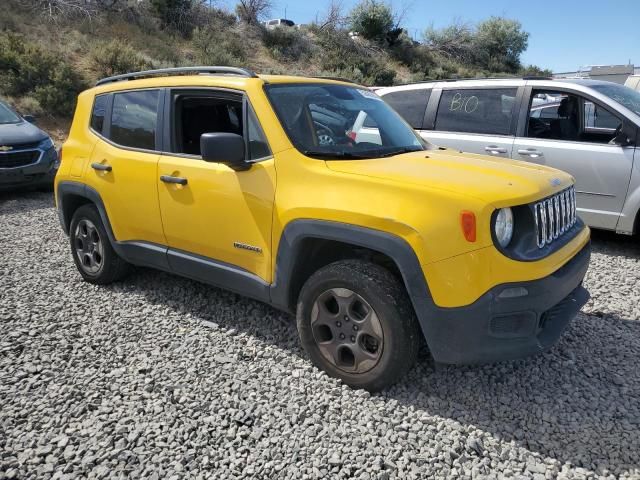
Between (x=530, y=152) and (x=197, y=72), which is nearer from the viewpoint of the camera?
(x=197, y=72)

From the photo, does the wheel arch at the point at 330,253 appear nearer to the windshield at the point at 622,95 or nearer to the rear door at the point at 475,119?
the rear door at the point at 475,119

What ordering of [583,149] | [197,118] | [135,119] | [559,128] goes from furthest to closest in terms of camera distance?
[559,128] → [583,149] → [135,119] → [197,118]

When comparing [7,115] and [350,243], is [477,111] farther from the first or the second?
[7,115]

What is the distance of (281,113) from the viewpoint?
3150 mm

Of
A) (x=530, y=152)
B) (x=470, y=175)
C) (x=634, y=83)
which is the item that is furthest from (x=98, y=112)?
(x=634, y=83)

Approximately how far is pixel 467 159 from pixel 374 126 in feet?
2.50

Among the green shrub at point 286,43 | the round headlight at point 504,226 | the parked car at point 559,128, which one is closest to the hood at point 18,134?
the parked car at point 559,128

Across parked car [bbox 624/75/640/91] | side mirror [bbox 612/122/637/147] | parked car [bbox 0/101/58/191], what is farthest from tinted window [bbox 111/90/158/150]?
parked car [bbox 624/75/640/91]

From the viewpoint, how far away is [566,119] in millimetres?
5645

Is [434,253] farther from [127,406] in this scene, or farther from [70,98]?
[70,98]

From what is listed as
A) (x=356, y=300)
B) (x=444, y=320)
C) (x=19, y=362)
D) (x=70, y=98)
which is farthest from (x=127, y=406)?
(x=70, y=98)

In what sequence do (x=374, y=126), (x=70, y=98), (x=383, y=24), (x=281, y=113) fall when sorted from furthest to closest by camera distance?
(x=383, y=24) < (x=70, y=98) < (x=374, y=126) < (x=281, y=113)

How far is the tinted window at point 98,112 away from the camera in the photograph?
4.24m

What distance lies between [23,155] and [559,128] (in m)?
7.95
